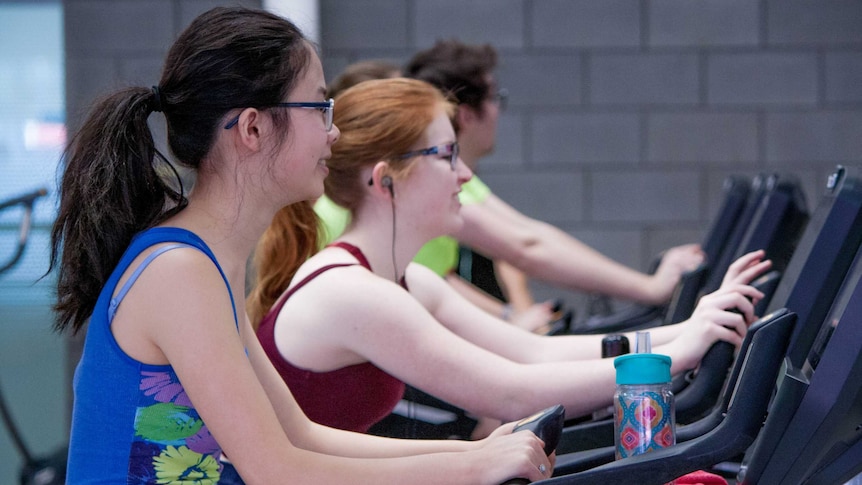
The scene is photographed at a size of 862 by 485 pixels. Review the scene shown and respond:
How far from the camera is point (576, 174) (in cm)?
432

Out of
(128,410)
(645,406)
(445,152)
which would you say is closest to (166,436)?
(128,410)

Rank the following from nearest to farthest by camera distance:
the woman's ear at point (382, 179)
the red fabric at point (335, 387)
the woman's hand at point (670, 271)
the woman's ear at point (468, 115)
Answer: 1. the red fabric at point (335, 387)
2. the woman's ear at point (382, 179)
3. the woman's hand at point (670, 271)
4. the woman's ear at point (468, 115)

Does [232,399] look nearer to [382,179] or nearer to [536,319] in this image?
[382,179]

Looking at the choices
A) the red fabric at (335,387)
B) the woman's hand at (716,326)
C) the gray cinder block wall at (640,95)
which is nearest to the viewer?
the woman's hand at (716,326)

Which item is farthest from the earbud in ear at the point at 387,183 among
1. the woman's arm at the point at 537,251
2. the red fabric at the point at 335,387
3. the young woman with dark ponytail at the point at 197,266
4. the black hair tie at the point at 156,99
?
the woman's arm at the point at 537,251

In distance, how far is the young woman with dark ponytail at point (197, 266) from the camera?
1.17 meters

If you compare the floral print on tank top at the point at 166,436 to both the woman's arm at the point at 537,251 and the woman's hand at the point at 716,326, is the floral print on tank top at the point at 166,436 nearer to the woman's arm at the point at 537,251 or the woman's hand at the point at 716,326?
the woman's hand at the point at 716,326

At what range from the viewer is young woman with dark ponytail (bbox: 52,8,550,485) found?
1.17 meters

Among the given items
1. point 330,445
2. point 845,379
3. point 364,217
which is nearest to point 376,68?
point 364,217

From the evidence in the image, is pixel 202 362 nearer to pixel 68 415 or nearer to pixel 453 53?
pixel 453 53

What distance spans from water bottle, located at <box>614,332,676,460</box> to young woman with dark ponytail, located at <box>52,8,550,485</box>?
0.10 m

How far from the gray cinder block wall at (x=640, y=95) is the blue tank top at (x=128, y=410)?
123 inches

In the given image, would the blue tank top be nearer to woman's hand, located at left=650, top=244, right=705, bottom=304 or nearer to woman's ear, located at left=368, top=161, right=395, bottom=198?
woman's ear, located at left=368, top=161, right=395, bottom=198

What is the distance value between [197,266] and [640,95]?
10.9ft
